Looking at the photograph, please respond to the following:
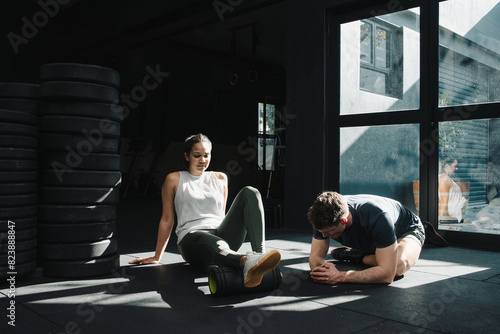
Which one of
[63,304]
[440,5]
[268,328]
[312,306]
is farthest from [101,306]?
[440,5]

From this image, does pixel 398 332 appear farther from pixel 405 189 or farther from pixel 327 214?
pixel 405 189

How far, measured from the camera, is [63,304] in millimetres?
2125

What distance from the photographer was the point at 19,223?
8.22ft

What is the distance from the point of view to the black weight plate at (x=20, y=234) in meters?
2.44

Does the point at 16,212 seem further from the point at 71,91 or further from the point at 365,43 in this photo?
the point at 365,43

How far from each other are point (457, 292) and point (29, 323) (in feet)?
6.82

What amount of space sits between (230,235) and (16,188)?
1222mm

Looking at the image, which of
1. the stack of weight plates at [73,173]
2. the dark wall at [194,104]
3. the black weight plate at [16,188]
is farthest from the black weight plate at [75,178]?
the dark wall at [194,104]

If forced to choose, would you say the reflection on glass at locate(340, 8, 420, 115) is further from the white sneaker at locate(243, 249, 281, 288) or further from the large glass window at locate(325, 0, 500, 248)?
the white sneaker at locate(243, 249, 281, 288)

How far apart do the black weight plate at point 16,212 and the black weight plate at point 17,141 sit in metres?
0.34

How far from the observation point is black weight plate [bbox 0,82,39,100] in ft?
9.05

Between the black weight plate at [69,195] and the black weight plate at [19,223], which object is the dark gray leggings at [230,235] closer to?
the black weight plate at [69,195]
